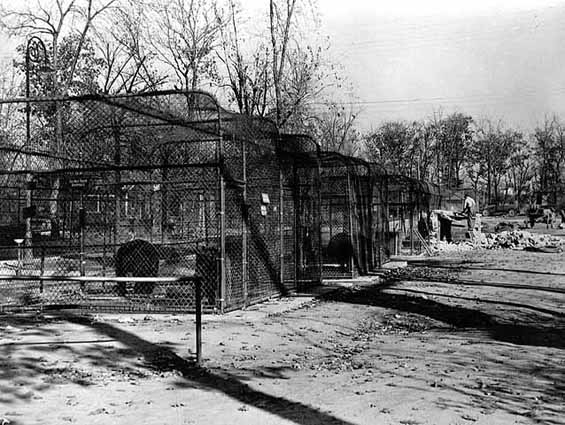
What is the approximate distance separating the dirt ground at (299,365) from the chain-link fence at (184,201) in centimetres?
96

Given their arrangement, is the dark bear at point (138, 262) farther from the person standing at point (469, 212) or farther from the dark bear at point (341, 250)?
the person standing at point (469, 212)

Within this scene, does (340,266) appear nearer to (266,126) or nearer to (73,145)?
(266,126)

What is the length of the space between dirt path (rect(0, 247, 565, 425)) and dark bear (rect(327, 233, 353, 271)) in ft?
14.5

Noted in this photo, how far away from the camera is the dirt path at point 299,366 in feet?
19.7

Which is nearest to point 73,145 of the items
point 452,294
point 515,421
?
point 452,294

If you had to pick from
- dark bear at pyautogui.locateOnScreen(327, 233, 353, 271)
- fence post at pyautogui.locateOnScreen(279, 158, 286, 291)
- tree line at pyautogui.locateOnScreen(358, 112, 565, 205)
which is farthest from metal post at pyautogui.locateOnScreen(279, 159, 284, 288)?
tree line at pyautogui.locateOnScreen(358, 112, 565, 205)

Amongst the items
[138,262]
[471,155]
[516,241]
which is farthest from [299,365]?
[471,155]

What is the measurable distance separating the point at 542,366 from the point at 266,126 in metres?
7.07

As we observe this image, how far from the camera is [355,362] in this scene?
8.20 m

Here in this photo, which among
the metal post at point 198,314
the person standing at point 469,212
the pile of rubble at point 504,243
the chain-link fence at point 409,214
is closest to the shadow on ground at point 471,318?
the metal post at point 198,314

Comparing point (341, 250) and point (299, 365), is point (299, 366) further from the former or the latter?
point (341, 250)

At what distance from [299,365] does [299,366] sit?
0.17ft

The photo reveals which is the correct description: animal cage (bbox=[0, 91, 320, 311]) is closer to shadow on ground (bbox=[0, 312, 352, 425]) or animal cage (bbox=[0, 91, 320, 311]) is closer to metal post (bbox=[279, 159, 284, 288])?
metal post (bbox=[279, 159, 284, 288])

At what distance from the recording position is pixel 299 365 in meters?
8.01
